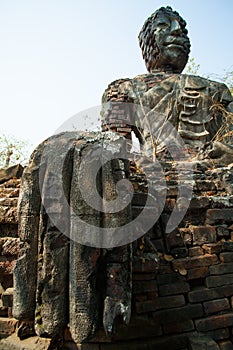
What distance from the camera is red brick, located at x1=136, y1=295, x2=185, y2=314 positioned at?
1.92m

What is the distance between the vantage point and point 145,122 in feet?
14.7

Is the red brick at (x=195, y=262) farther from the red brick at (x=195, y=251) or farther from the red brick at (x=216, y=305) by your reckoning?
the red brick at (x=216, y=305)

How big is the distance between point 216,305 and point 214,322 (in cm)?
12

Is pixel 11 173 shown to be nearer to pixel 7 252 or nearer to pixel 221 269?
pixel 7 252

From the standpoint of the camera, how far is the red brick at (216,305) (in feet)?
6.75

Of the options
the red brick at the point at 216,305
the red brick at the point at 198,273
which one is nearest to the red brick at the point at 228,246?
the red brick at the point at 198,273

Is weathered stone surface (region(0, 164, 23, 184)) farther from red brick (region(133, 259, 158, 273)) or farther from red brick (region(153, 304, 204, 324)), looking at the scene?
red brick (region(153, 304, 204, 324))

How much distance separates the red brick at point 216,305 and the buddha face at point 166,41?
4.12 m

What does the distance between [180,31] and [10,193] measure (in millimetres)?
4348

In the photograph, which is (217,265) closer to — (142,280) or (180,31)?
(142,280)

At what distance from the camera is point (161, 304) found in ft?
6.51

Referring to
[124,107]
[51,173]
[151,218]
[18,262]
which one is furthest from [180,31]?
[18,262]

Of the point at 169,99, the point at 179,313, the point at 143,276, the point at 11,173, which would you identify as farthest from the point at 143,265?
the point at 169,99

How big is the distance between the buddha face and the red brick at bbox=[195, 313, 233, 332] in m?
4.22
